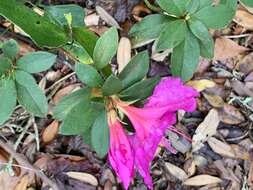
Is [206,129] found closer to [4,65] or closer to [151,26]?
[151,26]

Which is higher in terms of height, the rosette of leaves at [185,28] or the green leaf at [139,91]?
the rosette of leaves at [185,28]

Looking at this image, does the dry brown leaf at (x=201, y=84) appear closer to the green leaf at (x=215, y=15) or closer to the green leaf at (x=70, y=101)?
the green leaf at (x=215, y=15)

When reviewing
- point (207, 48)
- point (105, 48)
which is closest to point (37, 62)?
point (105, 48)

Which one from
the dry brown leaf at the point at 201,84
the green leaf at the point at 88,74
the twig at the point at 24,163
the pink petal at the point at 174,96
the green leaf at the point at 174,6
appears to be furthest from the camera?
the dry brown leaf at the point at 201,84

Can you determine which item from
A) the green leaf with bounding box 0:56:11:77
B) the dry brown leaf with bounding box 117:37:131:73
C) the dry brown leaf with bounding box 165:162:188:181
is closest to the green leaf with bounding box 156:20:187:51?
the green leaf with bounding box 0:56:11:77

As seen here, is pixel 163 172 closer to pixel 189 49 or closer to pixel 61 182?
pixel 61 182

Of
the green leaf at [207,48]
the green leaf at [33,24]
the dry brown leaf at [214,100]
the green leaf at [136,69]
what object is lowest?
the dry brown leaf at [214,100]

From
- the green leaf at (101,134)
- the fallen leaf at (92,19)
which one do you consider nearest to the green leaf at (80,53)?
the green leaf at (101,134)
